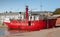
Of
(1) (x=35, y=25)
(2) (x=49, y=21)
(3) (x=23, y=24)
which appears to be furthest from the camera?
(2) (x=49, y=21)

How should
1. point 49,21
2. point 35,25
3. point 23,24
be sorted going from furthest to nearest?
point 49,21, point 23,24, point 35,25

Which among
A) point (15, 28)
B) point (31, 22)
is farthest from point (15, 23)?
point (31, 22)

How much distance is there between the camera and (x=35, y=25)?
48312mm

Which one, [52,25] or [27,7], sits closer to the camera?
[27,7]

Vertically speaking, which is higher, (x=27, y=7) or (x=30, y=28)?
(x=27, y=7)

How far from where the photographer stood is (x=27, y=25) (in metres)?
50.8

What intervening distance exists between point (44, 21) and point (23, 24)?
5294 mm

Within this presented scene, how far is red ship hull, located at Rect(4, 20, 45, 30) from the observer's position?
4834 cm

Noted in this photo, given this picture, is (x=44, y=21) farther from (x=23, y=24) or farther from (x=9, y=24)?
(x=9, y=24)

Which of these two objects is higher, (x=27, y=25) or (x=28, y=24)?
(x=28, y=24)

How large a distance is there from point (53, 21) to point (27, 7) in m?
9.47

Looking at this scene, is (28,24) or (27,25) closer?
(28,24)


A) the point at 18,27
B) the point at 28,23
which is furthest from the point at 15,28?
the point at 28,23

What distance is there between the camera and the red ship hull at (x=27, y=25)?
4834cm
